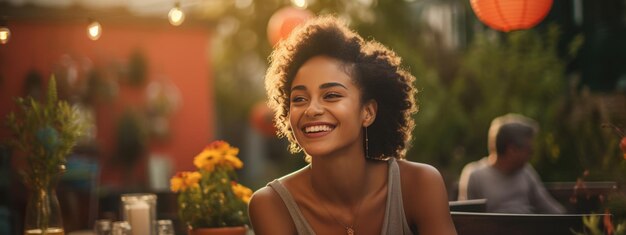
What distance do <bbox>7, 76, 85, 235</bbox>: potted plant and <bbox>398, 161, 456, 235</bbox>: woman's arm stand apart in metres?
1.60

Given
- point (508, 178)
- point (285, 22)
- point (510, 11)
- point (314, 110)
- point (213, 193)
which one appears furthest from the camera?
point (285, 22)

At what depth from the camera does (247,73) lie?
23156 millimetres

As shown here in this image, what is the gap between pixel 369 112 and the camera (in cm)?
352

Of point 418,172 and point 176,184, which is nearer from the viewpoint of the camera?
point 418,172

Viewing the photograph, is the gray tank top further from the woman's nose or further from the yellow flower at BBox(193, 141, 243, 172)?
the yellow flower at BBox(193, 141, 243, 172)

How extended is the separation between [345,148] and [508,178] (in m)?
2.98

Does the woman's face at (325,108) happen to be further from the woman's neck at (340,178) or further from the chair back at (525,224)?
the chair back at (525,224)

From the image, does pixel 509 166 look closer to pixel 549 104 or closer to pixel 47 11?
pixel 549 104

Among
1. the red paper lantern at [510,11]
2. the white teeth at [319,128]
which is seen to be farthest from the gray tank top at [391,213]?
the red paper lantern at [510,11]

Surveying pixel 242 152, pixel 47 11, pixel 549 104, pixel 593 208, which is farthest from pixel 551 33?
pixel 242 152

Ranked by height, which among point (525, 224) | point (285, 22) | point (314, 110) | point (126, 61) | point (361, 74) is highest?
point (126, 61)

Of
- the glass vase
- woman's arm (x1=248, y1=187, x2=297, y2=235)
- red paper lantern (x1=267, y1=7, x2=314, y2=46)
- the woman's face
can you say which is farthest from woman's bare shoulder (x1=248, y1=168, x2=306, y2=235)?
red paper lantern (x1=267, y1=7, x2=314, y2=46)

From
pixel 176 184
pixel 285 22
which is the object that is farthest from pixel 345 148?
pixel 285 22

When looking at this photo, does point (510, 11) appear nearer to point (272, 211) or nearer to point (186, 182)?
point (186, 182)
